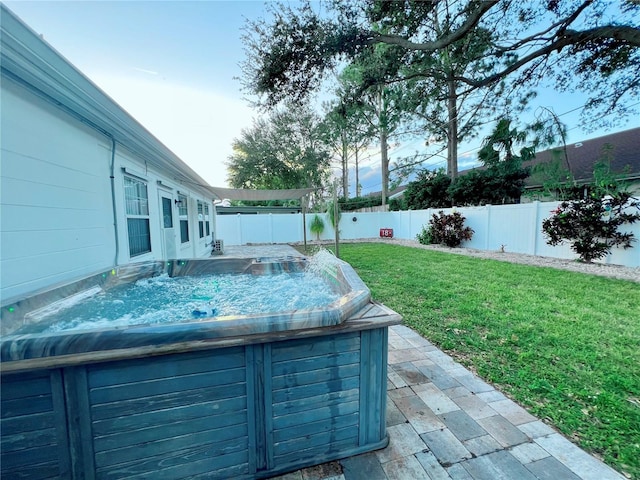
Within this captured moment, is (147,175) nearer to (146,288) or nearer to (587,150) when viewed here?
(146,288)

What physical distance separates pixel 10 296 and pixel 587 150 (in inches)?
786

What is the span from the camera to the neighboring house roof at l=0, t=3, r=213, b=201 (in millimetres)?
1674

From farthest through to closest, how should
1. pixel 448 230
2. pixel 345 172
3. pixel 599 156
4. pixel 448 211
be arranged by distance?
pixel 345 172
pixel 599 156
pixel 448 211
pixel 448 230

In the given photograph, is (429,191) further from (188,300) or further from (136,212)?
(188,300)

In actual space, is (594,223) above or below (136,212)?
below

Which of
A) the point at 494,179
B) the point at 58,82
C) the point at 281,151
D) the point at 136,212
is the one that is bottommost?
the point at 136,212

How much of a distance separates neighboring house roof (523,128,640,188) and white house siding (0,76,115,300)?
11.8 m

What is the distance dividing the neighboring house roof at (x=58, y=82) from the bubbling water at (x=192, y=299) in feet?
6.13

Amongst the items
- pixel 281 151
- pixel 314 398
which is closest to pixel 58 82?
pixel 314 398

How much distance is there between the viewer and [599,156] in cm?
1184

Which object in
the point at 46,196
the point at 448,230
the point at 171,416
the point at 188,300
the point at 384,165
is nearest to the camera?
the point at 171,416

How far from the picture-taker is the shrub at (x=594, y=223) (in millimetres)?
6086

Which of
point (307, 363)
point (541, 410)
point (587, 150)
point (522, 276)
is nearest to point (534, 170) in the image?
point (522, 276)

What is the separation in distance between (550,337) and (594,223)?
5.43 metres
